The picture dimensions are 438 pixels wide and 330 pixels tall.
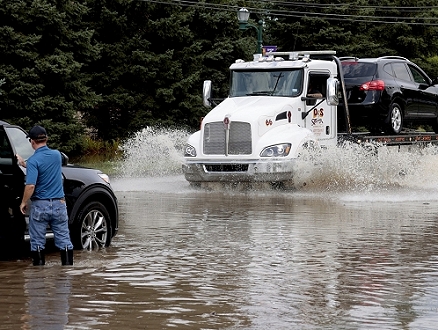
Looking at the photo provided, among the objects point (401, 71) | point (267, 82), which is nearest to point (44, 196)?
point (267, 82)

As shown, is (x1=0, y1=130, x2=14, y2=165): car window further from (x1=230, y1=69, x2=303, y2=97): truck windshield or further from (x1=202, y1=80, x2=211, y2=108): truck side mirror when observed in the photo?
(x1=202, y1=80, x2=211, y2=108): truck side mirror

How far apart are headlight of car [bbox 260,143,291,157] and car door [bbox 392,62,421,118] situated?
4.39 meters

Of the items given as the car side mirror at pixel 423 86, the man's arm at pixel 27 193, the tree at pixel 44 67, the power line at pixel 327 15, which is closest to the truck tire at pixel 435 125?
the car side mirror at pixel 423 86

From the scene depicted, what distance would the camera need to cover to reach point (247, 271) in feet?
35.1

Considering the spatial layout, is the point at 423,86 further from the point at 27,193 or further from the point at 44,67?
the point at 27,193

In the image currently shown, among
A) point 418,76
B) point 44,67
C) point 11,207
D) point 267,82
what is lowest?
point 11,207

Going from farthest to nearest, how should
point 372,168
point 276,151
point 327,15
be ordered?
1. point 327,15
2. point 372,168
3. point 276,151

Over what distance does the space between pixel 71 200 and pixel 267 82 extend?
39.0 feet

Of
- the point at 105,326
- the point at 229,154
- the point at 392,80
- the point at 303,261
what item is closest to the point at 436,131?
the point at 392,80

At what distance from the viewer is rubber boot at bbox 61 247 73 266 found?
10.8 metres

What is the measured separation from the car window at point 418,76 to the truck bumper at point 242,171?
18.2 feet

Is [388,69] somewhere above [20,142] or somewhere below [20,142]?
above

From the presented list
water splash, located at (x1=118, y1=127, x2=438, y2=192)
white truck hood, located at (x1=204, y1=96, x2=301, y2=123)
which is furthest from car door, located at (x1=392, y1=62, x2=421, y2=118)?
white truck hood, located at (x1=204, y1=96, x2=301, y2=123)

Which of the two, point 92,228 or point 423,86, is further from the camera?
point 423,86
